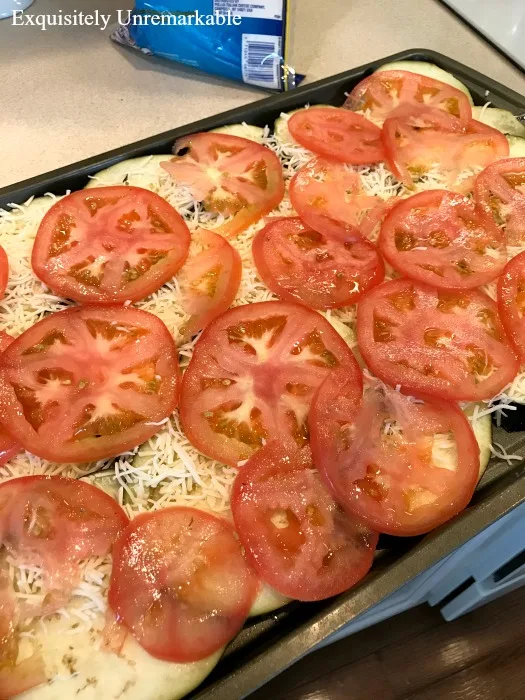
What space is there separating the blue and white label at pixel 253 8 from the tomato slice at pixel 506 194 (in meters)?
0.71

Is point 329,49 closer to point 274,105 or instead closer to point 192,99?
point 192,99

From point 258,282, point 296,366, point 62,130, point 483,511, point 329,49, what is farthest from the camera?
point 329,49

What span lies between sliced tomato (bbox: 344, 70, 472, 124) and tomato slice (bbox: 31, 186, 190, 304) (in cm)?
64

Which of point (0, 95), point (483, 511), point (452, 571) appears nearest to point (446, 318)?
point (483, 511)

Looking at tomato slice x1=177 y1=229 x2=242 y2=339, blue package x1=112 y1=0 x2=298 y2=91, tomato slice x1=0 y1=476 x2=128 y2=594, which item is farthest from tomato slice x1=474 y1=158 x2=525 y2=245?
tomato slice x1=0 y1=476 x2=128 y2=594

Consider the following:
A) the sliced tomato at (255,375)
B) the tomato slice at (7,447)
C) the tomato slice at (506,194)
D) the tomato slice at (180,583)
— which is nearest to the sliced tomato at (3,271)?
the tomato slice at (7,447)

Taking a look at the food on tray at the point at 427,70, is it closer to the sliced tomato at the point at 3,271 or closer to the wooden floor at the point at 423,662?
the sliced tomato at the point at 3,271

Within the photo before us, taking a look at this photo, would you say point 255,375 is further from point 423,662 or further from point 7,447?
point 423,662

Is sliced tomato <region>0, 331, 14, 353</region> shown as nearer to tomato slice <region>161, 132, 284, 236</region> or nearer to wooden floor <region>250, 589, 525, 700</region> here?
tomato slice <region>161, 132, 284, 236</region>

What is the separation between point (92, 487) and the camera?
3.18 feet

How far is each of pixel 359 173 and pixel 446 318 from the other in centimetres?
47

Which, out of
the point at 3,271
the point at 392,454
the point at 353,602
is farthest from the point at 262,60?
the point at 353,602

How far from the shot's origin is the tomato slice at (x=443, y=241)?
1219 mm

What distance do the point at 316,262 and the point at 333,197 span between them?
0.20 meters
